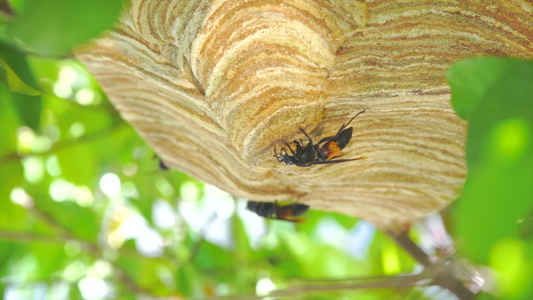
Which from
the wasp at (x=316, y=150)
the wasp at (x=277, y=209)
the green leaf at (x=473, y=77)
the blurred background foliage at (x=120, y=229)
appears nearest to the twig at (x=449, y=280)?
the blurred background foliage at (x=120, y=229)

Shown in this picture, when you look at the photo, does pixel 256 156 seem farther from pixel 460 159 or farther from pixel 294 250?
pixel 294 250

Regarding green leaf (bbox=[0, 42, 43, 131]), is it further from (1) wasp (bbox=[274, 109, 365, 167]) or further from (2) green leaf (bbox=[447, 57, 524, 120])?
(2) green leaf (bbox=[447, 57, 524, 120])

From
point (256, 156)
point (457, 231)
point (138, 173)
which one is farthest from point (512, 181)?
point (138, 173)

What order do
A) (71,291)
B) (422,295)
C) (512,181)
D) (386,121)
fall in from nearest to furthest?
(512,181)
(386,121)
(422,295)
(71,291)

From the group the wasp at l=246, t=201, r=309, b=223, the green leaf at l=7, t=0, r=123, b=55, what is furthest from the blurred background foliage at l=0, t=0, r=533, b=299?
the green leaf at l=7, t=0, r=123, b=55

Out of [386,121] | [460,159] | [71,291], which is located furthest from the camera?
[71,291]

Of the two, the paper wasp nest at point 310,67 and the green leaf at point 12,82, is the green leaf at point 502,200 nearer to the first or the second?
the paper wasp nest at point 310,67
